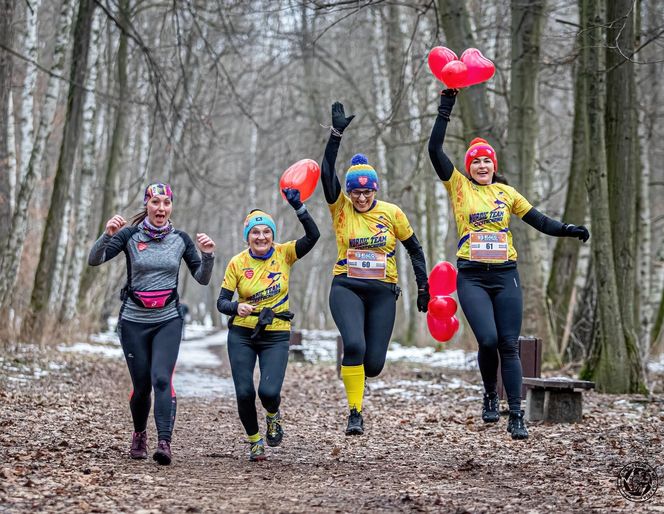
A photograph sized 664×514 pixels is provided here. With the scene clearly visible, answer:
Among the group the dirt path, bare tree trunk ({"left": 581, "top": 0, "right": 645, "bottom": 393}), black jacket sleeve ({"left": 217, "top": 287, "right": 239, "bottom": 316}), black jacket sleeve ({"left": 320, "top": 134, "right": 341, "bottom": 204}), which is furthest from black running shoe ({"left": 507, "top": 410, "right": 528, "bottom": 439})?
bare tree trunk ({"left": 581, "top": 0, "right": 645, "bottom": 393})

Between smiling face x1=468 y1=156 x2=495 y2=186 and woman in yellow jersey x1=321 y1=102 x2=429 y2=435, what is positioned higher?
smiling face x1=468 y1=156 x2=495 y2=186

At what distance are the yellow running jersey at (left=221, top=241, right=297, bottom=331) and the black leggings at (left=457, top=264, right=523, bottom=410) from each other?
155 centimetres

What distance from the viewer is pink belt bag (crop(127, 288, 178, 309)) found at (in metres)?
6.93

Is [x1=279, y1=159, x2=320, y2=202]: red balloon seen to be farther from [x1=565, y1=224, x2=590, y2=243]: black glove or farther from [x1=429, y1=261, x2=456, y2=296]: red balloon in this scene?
[x1=565, y1=224, x2=590, y2=243]: black glove

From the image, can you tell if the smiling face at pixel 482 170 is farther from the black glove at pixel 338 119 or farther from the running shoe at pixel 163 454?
the running shoe at pixel 163 454

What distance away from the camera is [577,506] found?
5344 mm

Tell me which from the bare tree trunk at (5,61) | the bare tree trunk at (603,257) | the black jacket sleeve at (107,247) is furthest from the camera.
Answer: the bare tree trunk at (5,61)

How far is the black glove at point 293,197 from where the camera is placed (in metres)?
7.36

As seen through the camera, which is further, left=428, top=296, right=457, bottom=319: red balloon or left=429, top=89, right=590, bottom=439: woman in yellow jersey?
left=428, top=296, right=457, bottom=319: red balloon

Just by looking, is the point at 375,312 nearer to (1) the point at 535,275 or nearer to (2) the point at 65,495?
(2) the point at 65,495

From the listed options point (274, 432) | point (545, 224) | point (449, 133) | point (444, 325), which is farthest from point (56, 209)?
point (545, 224)

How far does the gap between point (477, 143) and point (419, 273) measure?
1.25 m

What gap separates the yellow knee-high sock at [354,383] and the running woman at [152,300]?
1.44 meters

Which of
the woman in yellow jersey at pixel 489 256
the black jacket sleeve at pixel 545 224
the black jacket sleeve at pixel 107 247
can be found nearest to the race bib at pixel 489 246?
the woman in yellow jersey at pixel 489 256
